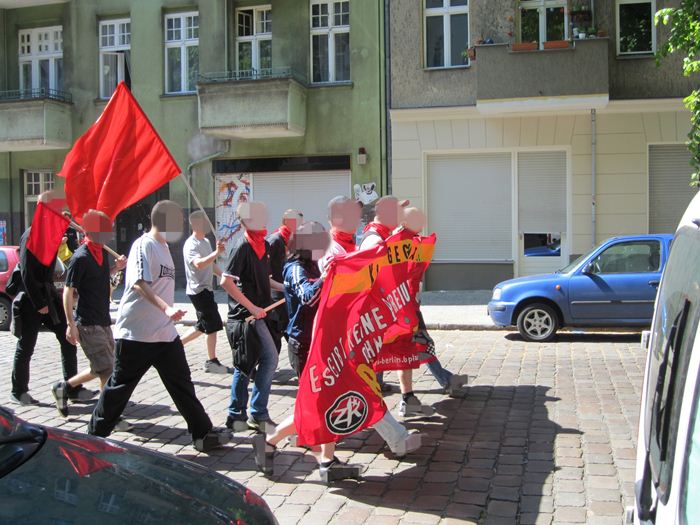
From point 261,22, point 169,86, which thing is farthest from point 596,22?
point 169,86

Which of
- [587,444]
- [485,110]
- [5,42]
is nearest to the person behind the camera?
[587,444]

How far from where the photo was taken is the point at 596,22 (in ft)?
55.3

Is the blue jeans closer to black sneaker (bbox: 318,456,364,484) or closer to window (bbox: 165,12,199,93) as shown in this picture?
black sneaker (bbox: 318,456,364,484)

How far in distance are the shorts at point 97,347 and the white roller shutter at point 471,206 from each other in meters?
11.9

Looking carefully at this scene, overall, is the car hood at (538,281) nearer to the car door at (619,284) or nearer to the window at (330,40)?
the car door at (619,284)

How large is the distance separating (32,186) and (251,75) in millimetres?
7244

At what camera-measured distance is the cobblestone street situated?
460 cm

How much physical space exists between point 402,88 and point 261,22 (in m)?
4.40

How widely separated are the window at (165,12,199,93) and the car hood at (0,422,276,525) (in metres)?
17.8

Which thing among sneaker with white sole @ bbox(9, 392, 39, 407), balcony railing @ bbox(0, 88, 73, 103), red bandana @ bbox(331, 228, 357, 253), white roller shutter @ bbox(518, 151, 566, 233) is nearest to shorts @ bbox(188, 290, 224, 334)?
sneaker with white sole @ bbox(9, 392, 39, 407)

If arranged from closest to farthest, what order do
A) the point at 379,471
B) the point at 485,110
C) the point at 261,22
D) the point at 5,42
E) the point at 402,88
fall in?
the point at 379,471 → the point at 485,110 → the point at 402,88 → the point at 261,22 → the point at 5,42

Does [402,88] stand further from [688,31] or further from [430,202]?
[688,31]

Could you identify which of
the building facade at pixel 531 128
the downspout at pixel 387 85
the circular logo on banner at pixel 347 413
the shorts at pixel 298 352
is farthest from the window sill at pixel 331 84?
the circular logo on banner at pixel 347 413

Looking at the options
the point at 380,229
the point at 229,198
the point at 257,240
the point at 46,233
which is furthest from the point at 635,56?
the point at 46,233
